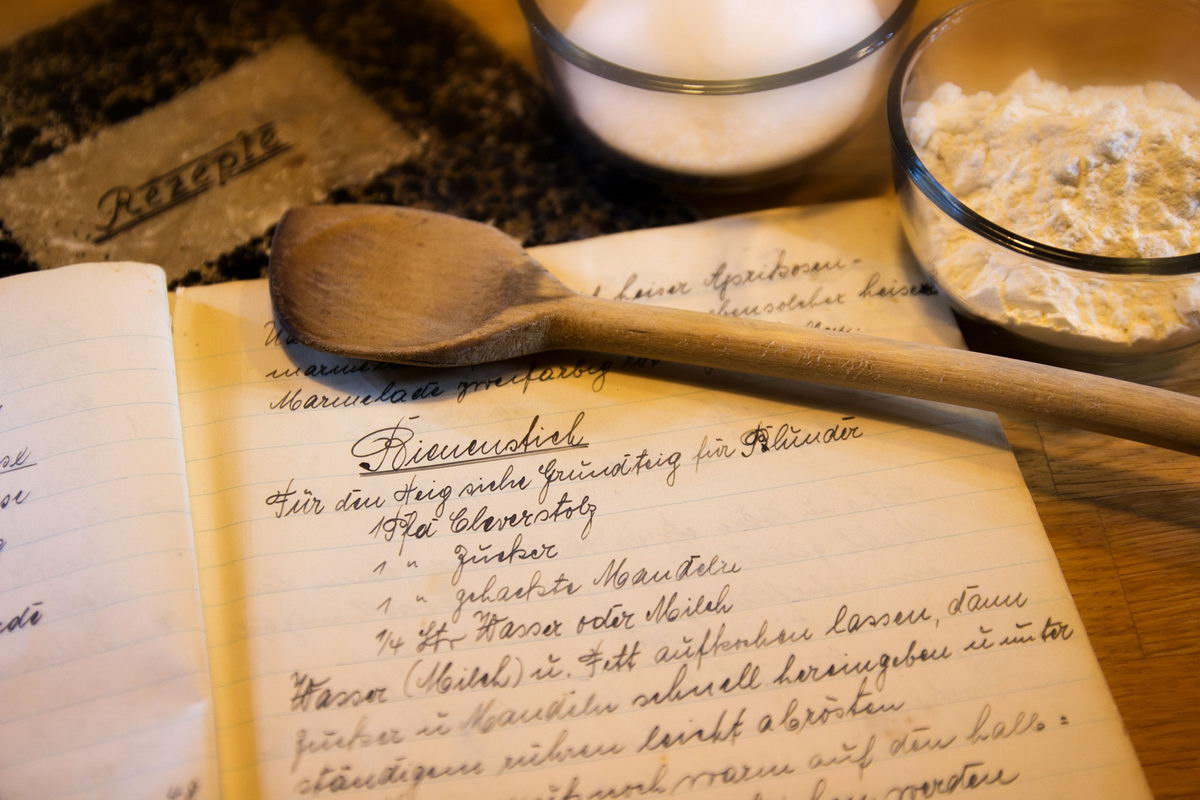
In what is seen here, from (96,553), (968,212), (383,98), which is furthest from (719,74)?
(96,553)

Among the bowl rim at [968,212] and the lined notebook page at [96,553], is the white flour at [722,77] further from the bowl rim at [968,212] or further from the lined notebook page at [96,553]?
the lined notebook page at [96,553]

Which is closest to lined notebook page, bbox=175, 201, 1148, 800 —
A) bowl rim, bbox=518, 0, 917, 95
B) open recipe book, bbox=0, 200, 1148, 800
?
open recipe book, bbox=0, 200, 1148, 800

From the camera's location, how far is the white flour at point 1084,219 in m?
0.41

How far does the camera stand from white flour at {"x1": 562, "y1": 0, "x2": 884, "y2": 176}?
1.46 ft

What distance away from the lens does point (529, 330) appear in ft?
1.46

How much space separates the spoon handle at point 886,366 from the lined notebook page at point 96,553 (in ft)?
0.67

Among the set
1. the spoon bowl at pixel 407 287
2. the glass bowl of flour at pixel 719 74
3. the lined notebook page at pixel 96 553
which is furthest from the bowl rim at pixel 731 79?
the lined notebook page at pixel 96 553

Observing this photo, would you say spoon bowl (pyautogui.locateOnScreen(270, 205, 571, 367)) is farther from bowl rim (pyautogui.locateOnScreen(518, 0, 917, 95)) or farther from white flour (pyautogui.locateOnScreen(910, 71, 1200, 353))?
white flour (pyautogui.locateOnScreen(910, 71, 1200, 353))

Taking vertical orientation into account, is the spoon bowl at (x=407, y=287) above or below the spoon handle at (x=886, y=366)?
above

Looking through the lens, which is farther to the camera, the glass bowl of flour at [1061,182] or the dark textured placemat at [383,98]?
the dark textured placemat at [383,98]

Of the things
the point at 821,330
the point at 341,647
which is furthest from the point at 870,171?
the point at 341,647

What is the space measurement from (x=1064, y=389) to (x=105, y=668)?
428 millimetres

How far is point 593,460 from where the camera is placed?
436 mm

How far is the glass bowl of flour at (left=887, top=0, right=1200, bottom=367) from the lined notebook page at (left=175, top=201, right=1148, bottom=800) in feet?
0.17
